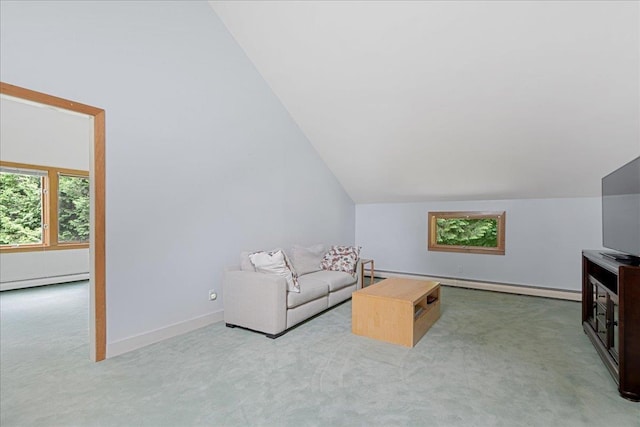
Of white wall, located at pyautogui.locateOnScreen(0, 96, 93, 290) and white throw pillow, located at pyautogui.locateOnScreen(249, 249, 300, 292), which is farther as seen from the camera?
white wall, located at pyautogui.locateOnScreen(0, 96, 93, 290)

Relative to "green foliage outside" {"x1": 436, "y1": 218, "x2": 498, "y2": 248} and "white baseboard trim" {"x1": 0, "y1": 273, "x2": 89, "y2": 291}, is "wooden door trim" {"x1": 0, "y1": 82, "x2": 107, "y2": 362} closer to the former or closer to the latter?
"white baseboard trim" {"x1": 0, "y1": 273, "x2": 89, "y2": 291}

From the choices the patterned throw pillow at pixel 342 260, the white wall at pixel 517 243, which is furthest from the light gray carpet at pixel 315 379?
the white wall at pixel 517 243

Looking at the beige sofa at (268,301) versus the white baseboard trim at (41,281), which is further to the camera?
the white baseboard trim at (41,281)

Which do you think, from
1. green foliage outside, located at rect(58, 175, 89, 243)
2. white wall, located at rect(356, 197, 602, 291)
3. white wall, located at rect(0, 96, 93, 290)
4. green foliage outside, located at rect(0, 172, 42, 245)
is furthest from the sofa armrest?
green foliage outside, located at rect(0, 172, 42, 245)

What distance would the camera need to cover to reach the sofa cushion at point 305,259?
4.37 meters

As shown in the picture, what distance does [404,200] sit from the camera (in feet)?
19.6

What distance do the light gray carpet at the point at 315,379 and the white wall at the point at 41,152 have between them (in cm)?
225

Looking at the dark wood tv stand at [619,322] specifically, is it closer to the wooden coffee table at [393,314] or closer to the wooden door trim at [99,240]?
the wooden coffee table at [393,314]

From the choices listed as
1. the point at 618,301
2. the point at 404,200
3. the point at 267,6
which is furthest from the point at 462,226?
the point at 267,6

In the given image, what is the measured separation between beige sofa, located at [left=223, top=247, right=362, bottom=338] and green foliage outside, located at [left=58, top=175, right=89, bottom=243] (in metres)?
4.20

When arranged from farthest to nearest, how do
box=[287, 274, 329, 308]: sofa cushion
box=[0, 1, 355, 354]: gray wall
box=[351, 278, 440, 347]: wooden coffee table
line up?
box=[287, 274, 329, 308]: sofa cushion, box=[351, 278, 440, 347]: wooden coffee table, box=[0, 1, 355, 354]: gray wall

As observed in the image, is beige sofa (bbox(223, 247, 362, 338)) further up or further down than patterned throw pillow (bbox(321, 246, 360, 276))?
further down

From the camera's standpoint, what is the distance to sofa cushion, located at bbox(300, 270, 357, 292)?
4.03m

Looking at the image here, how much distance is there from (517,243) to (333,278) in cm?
306
